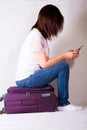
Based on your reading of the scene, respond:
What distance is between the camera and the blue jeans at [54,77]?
8.30 ft

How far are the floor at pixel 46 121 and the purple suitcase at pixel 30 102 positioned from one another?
8cm

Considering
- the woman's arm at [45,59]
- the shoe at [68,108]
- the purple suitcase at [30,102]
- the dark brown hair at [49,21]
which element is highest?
the dark brown hair at [49,21]

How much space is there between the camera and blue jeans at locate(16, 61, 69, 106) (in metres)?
2.53

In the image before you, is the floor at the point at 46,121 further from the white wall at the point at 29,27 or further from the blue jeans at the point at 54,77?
the white wall at the point at 29,27

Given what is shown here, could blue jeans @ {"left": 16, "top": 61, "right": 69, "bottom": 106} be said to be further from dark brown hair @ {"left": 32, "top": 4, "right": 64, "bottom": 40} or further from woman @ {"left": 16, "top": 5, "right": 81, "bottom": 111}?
dark brown hair @ {"left": 32, "top": 4, "right": 64, "bottom": 40}

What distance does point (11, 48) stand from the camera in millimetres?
2906

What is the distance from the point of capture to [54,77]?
8.42ft

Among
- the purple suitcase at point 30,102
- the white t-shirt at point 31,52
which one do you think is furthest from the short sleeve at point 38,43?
the purple suitcase at point 30,102

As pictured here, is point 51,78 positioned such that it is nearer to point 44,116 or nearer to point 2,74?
point 44,116

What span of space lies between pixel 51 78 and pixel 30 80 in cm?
18

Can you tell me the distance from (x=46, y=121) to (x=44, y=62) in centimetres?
54

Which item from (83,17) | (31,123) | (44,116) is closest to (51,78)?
(44,116)

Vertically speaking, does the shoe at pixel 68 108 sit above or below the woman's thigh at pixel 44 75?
below

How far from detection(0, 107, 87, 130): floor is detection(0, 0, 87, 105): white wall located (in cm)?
54
